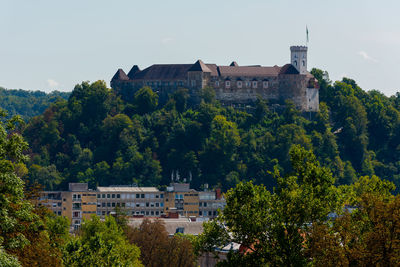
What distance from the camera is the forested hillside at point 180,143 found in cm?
18638

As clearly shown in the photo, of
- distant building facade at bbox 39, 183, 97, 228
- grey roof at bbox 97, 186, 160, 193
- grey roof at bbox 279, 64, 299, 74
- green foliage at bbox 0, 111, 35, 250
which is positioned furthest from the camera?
grey roof at bbox 279, 64, 299, 74

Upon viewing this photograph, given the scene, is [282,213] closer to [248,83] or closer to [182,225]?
[182,225]

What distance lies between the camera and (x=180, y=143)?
634 ft

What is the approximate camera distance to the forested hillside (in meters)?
186

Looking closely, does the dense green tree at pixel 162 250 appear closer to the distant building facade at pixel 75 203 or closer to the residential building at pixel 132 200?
the distant building facade at pixel 75 203

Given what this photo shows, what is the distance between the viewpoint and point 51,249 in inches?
1949

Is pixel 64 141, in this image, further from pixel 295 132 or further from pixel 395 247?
pixel 395 247

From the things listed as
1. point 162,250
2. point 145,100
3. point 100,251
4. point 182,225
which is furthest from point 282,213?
point 145,100

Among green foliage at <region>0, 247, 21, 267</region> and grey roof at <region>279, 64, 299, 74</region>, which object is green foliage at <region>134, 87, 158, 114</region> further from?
green foliage at <region>0, 247, 21, 267</region>

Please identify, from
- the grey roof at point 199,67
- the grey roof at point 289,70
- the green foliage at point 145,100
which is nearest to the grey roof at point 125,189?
the green foliage at point 145,100

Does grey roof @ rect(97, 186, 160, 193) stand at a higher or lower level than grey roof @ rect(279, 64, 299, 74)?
lower

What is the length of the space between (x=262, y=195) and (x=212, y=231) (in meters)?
3.33

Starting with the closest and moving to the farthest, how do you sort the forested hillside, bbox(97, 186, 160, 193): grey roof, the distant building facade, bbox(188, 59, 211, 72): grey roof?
the distant building facade → bbox(97, 186, 160, 193): grey roof → the forested hillside → bbox(188, 59, 211, 72): grey roof

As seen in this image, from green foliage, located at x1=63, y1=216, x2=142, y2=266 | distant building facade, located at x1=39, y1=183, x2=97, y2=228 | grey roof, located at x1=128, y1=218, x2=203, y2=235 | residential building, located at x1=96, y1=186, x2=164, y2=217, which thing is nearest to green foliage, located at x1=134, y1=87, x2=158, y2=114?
residential building, located at x1=96, y1=186, x2=164, y2=217
